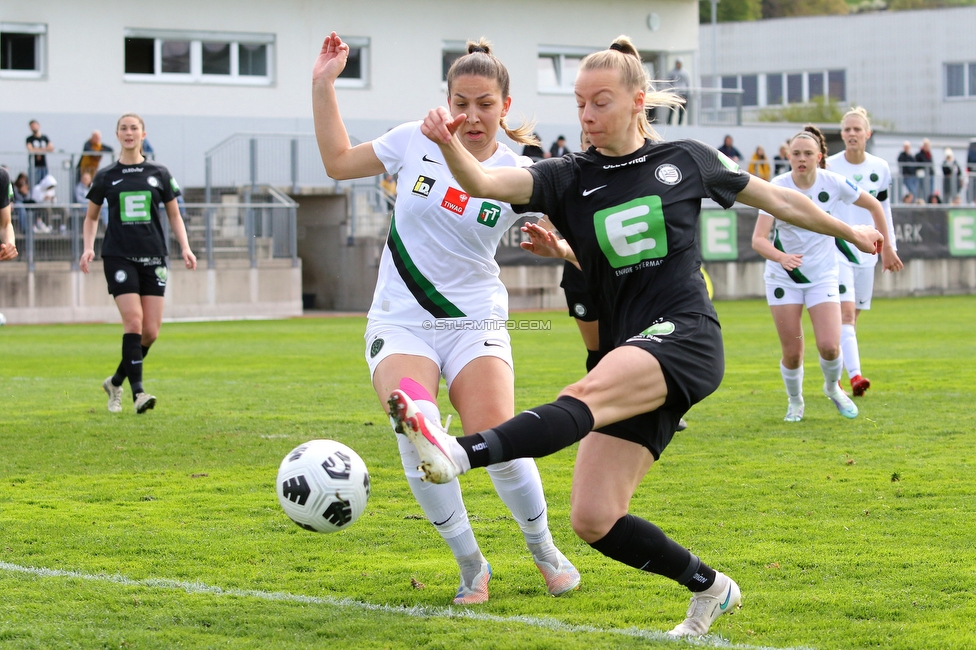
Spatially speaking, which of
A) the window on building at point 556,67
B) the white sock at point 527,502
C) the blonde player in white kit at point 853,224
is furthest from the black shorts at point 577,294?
the window on building at point 556,67

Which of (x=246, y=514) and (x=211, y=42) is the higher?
(x=211, y=42)

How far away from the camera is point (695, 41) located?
39.3 meters

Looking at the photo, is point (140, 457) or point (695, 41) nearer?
point (140, 457)

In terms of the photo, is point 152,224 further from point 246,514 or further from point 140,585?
point 140,585

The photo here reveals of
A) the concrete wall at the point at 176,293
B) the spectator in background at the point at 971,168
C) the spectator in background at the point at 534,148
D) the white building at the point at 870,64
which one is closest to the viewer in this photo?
the spectator in background at the point at 534,148

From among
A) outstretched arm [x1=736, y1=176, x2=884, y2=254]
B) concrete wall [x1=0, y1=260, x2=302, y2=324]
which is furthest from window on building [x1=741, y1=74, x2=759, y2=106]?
outstretched arm [x1=736, y1=176, x2=884, y2=254]

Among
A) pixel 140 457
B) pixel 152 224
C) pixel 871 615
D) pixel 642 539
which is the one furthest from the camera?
pixel 152 224

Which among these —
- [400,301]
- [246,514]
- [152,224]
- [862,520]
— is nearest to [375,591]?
[400,301]

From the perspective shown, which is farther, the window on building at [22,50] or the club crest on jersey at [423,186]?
the window on building at [22,50]

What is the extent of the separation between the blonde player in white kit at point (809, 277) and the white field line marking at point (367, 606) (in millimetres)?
5632

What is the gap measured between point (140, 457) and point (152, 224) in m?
2.95

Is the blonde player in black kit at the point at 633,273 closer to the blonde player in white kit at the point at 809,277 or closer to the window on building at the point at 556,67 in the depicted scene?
the blonde player in white kit at the point at 809,277

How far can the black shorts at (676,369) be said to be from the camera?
4129 mm

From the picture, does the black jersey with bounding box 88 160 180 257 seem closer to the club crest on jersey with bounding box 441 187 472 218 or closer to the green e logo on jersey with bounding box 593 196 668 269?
the club crest on jersey with bounding box 441 187 472 218
